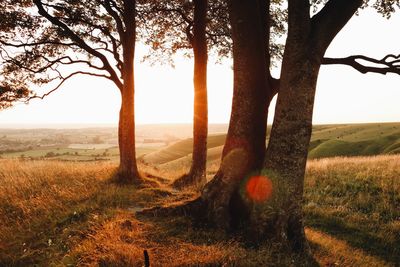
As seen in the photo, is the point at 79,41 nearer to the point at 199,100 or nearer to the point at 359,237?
the point at 199,100

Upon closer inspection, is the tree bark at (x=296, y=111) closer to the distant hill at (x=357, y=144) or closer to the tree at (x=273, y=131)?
the tree at (x=273, y=131)

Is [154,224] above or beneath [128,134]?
beneath

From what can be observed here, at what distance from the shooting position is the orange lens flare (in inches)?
264

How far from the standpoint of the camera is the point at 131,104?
46.3 feet

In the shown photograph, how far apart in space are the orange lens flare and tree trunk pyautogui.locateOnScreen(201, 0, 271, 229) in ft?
1.19

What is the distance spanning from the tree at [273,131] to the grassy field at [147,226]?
651 millimetres

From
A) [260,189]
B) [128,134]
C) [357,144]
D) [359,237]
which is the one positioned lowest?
[359,237]

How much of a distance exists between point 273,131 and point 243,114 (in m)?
0.99

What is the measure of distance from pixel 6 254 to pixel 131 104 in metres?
8.30

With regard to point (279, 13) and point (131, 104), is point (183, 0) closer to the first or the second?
point (279, 13)

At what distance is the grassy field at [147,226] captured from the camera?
18.6ft

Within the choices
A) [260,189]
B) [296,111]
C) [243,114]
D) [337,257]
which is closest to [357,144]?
Result: [337,257]

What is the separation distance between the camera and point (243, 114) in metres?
7.68

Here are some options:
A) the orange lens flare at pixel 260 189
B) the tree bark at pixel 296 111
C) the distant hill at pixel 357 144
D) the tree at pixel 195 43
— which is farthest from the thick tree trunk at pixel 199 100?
the distant hill at pixel 357 144
